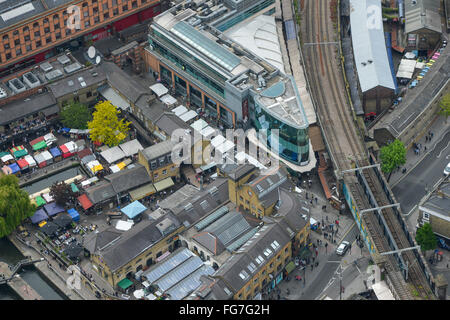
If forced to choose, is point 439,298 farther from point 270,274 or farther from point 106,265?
point 106,265

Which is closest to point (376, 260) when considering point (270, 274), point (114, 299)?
point (270, 274)

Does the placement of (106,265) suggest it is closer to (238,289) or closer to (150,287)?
(150,287)

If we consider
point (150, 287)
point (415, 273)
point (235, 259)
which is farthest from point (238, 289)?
point (415, 273)

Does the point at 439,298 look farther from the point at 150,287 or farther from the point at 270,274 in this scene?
the point at 150,287

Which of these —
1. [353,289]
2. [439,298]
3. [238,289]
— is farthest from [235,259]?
[439,298]

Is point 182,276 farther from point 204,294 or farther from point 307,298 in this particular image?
point 307,298
